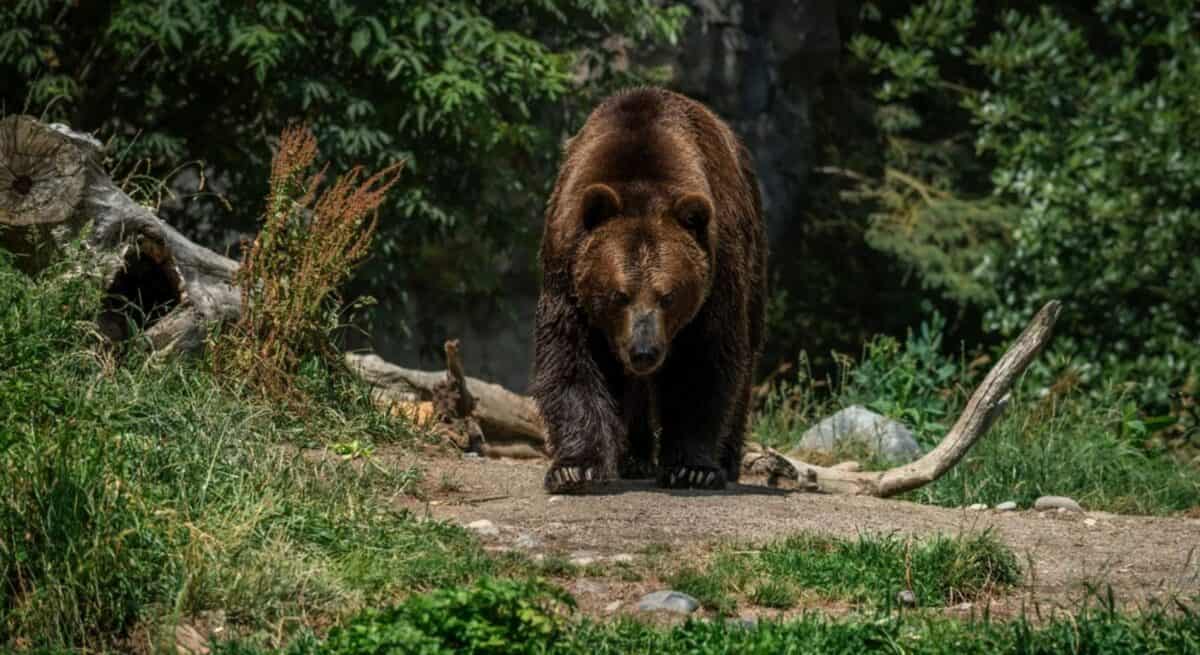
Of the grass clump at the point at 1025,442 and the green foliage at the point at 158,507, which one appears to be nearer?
the green foliage at the point at 158,507

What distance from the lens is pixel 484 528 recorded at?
6.12 metres

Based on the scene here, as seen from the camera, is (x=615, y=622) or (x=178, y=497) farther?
(x=178, y=497)

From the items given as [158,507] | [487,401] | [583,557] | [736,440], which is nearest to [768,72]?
[487,401]

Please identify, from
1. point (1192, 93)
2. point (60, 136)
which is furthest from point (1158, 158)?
point (60, 136)

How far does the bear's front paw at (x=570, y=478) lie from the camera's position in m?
6.97

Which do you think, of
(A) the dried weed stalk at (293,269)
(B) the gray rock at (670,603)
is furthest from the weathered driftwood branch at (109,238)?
(B) the gray rock at (670,603)

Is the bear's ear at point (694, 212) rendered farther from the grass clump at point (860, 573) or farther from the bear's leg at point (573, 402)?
the grass clump at point (860, 573)

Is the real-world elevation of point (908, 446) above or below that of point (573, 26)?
below

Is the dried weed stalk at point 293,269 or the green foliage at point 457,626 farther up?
the dried weed stalk at point 293,269

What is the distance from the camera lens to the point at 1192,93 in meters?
12.5

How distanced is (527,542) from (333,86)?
20.2 ft

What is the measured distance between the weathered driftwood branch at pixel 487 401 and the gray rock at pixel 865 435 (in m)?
1.72

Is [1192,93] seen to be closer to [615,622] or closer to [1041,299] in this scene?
[1041,299]

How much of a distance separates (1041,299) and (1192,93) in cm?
201
